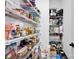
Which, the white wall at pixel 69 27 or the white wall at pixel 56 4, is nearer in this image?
the white wall at pixel 69 27

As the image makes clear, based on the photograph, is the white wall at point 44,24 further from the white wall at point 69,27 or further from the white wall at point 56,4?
the white wall at point 56,4

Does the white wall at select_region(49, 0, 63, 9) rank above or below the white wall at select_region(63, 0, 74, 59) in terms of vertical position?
above

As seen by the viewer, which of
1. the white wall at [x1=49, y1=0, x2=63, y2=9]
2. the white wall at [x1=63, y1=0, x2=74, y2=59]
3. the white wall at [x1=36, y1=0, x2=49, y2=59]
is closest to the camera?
the white wall at [x1=63, y1=0, x2=74, y2=59]

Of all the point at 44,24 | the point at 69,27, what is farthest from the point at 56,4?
the point at 69,27

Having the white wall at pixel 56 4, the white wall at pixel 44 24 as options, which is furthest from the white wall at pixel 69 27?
the white wall at pixel 56 4

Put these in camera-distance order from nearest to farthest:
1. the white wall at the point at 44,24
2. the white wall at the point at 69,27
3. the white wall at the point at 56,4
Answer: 1. the white wall at the point at 69,27
2. the white wall at the point at 44,24
3. the white wall at the point at 56,4

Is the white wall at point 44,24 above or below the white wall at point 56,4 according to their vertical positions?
below

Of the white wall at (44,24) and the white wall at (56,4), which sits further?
the white wall at (56,4)

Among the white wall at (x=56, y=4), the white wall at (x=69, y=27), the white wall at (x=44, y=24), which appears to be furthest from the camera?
the white wall at (x=56, y=4)

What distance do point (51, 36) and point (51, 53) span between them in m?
2.18

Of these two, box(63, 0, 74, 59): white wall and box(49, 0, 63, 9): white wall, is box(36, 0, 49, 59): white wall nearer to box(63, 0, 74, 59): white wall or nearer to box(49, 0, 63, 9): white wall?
box(63, 0, 74, 59): white wall

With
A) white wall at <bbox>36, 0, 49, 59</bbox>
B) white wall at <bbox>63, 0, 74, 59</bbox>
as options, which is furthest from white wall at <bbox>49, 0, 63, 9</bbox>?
white wall at <bbox>36, 0, 49, 59</bbox>
